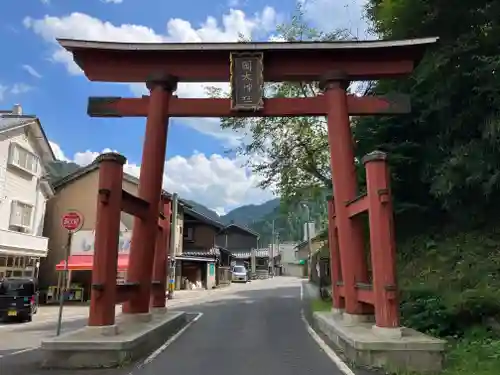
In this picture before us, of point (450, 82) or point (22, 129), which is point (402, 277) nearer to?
point (450, 82)

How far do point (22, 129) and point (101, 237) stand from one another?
19119 millimetres

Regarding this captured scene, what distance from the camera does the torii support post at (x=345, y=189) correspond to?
421 inches

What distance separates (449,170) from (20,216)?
74.2ft

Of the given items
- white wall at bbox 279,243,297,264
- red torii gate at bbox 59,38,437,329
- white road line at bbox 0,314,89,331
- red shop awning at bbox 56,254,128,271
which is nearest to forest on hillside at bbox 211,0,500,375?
red torii gate at bbox 59,38,437,329

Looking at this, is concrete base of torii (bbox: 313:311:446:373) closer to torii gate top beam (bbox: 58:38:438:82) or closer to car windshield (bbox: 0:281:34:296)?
torii gate top beam (bbox: 58:38:438:82)

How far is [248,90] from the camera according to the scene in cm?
1209

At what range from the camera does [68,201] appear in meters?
31.1

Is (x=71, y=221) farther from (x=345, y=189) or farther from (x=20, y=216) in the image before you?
(x=20, y=216)

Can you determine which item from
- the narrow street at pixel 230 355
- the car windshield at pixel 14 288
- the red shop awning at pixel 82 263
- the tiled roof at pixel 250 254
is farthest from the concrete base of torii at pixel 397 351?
the tiled roof at pixel 250 254

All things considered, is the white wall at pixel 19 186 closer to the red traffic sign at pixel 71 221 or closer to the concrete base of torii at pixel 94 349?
the red traffic sign at pixel 71 221

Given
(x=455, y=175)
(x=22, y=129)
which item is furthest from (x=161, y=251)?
(x=22, y=129)

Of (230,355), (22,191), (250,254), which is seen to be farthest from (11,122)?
(250,254)

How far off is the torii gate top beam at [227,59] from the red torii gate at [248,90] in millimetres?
27

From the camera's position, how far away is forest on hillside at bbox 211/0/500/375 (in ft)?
32.7
